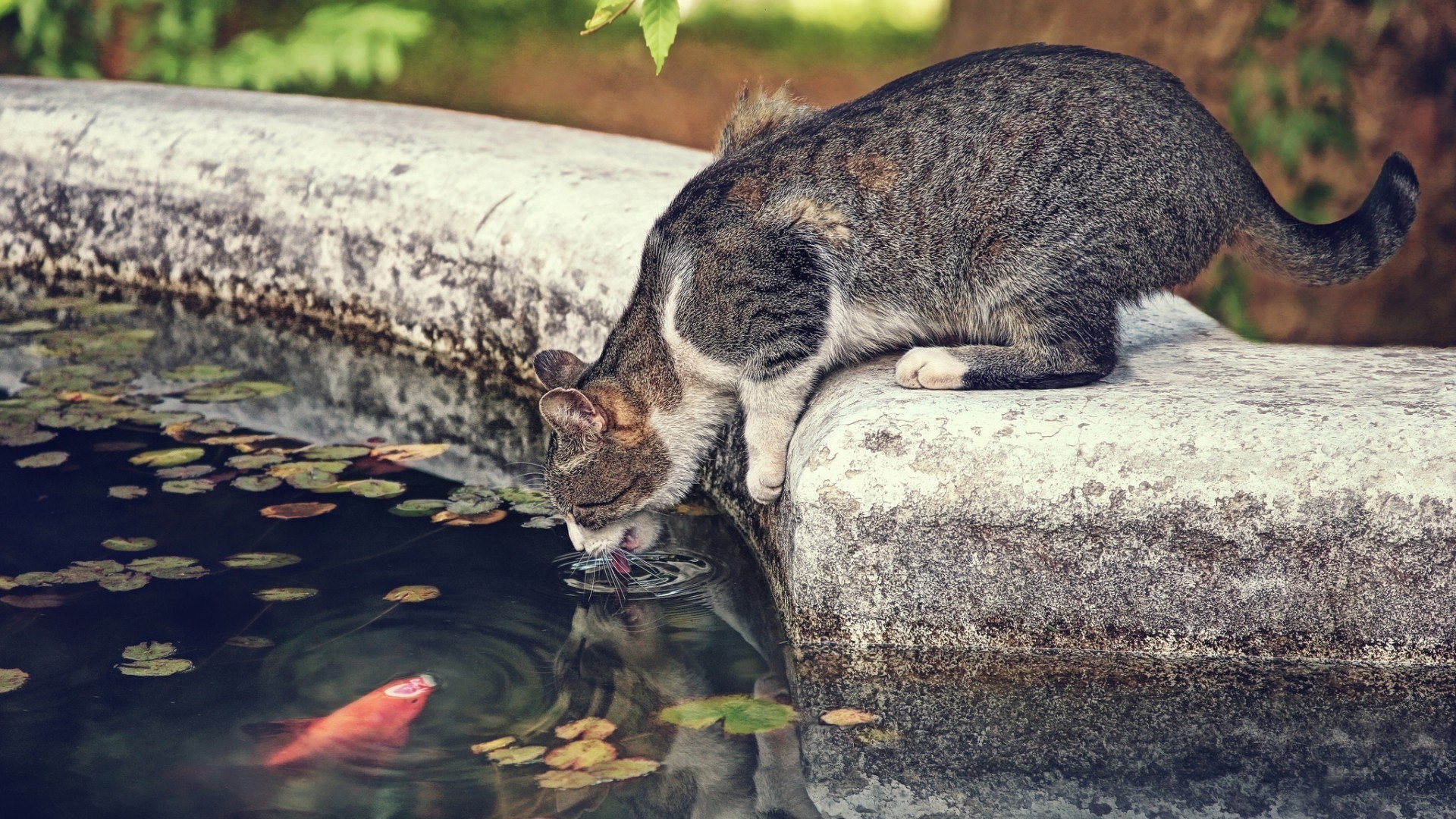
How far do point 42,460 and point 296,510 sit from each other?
2.70ft

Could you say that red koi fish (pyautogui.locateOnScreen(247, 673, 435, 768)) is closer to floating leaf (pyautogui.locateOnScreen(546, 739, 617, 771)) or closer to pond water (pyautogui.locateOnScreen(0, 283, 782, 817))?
pond water (pyautogui.locateOnScreen(0, 283, 782, 817))

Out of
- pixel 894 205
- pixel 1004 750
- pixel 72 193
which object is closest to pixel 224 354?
pixel 72 193

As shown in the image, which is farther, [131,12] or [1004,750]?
[131,12]

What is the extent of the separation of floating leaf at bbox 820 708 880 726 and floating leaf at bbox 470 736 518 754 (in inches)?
23.2

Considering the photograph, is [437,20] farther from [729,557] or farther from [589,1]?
[729,557]

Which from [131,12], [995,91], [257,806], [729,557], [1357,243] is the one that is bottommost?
[257,806]

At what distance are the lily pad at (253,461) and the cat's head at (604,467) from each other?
97 cm

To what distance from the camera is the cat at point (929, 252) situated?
2959 millimetres

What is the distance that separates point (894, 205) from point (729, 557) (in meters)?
0.93

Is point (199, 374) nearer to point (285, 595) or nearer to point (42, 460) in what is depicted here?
point (42, 460)

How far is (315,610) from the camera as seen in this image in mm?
2916

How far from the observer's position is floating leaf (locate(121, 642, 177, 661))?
2.70 meters

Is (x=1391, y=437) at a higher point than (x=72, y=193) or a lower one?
lower

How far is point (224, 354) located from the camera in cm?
448
